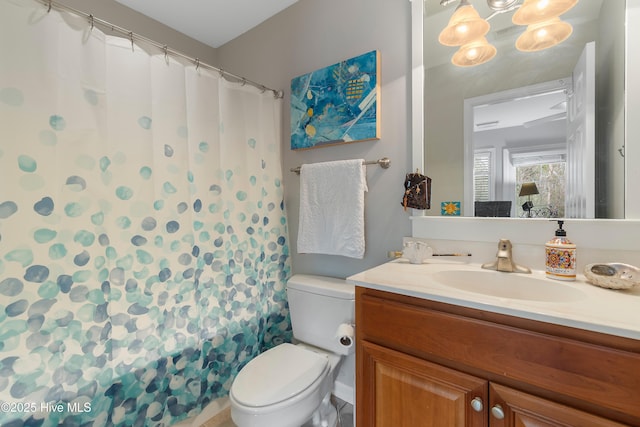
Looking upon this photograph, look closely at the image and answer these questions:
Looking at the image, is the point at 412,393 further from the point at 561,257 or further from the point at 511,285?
the point at 561,257

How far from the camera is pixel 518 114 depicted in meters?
1.09

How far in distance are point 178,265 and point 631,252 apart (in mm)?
1744

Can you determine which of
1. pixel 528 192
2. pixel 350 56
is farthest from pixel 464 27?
pixel 528 192

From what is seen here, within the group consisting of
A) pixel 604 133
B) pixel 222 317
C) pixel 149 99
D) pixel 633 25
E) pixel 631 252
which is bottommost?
pixel 222 317

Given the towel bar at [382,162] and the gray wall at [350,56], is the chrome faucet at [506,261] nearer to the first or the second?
the gray wall at [350,56]

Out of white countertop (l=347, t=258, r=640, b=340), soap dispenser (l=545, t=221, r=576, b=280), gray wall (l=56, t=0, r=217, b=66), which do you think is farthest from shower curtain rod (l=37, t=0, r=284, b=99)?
soap dispenser (l=545, t=221, r=576, b=280)

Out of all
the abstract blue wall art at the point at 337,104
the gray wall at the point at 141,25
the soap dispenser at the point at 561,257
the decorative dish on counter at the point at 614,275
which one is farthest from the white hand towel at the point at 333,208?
the gray wall at the point at 141,25

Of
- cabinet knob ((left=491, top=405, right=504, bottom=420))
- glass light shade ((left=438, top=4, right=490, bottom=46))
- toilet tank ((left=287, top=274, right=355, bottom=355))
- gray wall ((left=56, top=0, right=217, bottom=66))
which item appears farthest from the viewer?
gray wall ((left=56, top=0, right=217, bottom=66))

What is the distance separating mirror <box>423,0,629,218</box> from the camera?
94 cm

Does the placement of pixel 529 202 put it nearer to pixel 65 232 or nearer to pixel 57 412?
pixel 65 232

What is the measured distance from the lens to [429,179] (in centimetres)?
125

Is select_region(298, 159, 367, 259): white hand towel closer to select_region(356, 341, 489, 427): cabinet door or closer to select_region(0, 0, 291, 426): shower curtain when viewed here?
select_region(0, 0, 291, 426): shower curtain

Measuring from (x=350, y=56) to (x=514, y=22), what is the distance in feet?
2.41

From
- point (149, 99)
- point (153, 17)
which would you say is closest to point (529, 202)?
point (149, 99)
